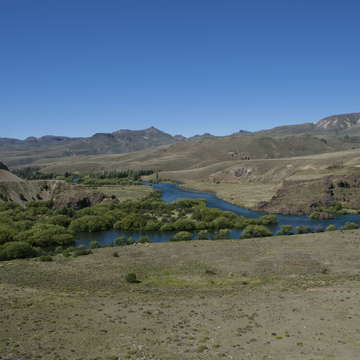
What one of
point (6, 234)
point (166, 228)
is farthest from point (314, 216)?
point (6, 234)

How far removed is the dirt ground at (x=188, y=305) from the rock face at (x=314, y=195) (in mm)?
49014

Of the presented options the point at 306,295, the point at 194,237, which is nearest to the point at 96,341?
the point at 306,295

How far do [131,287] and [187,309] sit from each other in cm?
1104

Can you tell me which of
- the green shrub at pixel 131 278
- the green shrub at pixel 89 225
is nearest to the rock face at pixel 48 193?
the green shrub at pixel 89 225

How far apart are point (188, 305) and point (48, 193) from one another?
348 feet

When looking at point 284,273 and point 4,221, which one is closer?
point 284,273

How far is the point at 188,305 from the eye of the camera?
119 feet

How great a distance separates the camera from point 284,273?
4912 cm

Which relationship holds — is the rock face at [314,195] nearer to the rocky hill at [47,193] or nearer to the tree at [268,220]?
the tree at [268,220]

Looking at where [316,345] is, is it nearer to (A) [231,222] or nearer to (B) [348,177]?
(A) [231,222]

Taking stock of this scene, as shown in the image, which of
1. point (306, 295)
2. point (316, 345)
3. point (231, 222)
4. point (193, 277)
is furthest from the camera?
point (231, 222)

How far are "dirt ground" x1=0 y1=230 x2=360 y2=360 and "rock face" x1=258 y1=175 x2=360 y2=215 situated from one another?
4901cm

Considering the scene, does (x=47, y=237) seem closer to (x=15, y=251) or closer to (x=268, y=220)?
(x=15, y=251)

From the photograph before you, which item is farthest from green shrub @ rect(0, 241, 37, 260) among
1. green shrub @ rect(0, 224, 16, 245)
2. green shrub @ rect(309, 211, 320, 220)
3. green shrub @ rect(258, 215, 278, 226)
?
green shrub @ rect(309, 211, 320, 220)
